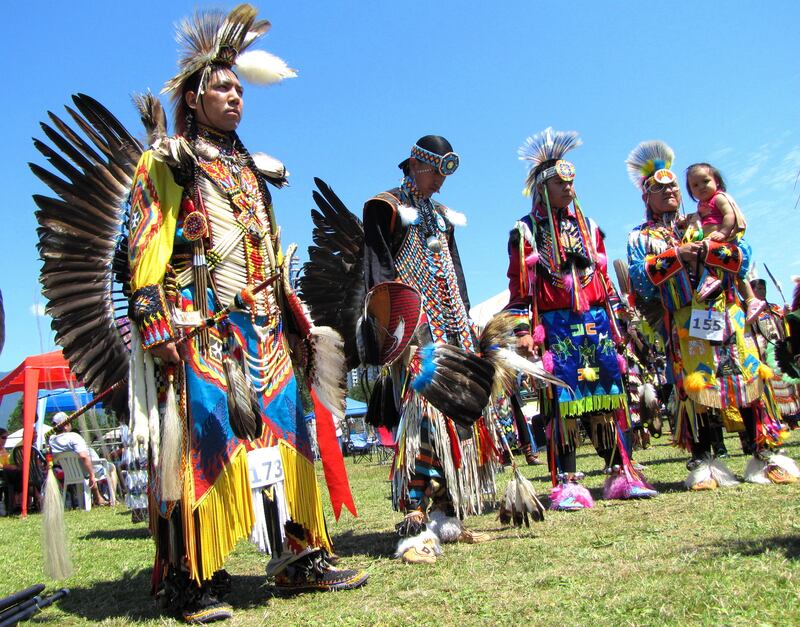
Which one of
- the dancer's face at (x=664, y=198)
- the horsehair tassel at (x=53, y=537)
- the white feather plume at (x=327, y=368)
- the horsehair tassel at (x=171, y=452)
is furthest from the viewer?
the dancer's face at (x=664, y=198)

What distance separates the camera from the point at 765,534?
3084mm

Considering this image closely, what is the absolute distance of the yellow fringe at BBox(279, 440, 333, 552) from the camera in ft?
9.81

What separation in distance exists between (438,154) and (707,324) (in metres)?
2.29

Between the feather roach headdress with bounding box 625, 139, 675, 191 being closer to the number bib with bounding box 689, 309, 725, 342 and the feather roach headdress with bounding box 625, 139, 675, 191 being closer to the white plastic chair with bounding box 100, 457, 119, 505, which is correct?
the number bib with bounding box 689, 309, 725, 342

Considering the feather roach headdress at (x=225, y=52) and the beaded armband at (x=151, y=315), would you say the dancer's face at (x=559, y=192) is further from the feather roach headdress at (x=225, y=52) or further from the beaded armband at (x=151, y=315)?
the beaded armband at (x=151, y=315)

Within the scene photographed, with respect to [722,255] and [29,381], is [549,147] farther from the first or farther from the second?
[29,381]

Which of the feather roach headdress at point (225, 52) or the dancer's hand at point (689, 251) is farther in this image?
the dancer's hand at point (689, 251)

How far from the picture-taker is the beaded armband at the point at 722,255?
483cm

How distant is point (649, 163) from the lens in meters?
5.39

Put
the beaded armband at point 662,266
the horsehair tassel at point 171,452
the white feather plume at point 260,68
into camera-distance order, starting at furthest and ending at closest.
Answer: the beaded armband at point 662,266 < the white feather plume at point 260,68 < the horsehair tassel at point 171,452

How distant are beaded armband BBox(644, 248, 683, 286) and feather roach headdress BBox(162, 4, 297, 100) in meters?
2.91

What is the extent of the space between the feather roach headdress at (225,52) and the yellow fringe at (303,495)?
1627 mm

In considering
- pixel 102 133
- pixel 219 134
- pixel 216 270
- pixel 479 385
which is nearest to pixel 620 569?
pixel 479 385

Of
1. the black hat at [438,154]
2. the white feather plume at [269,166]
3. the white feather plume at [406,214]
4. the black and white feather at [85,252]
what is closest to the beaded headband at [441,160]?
the black hat at [438,154]
